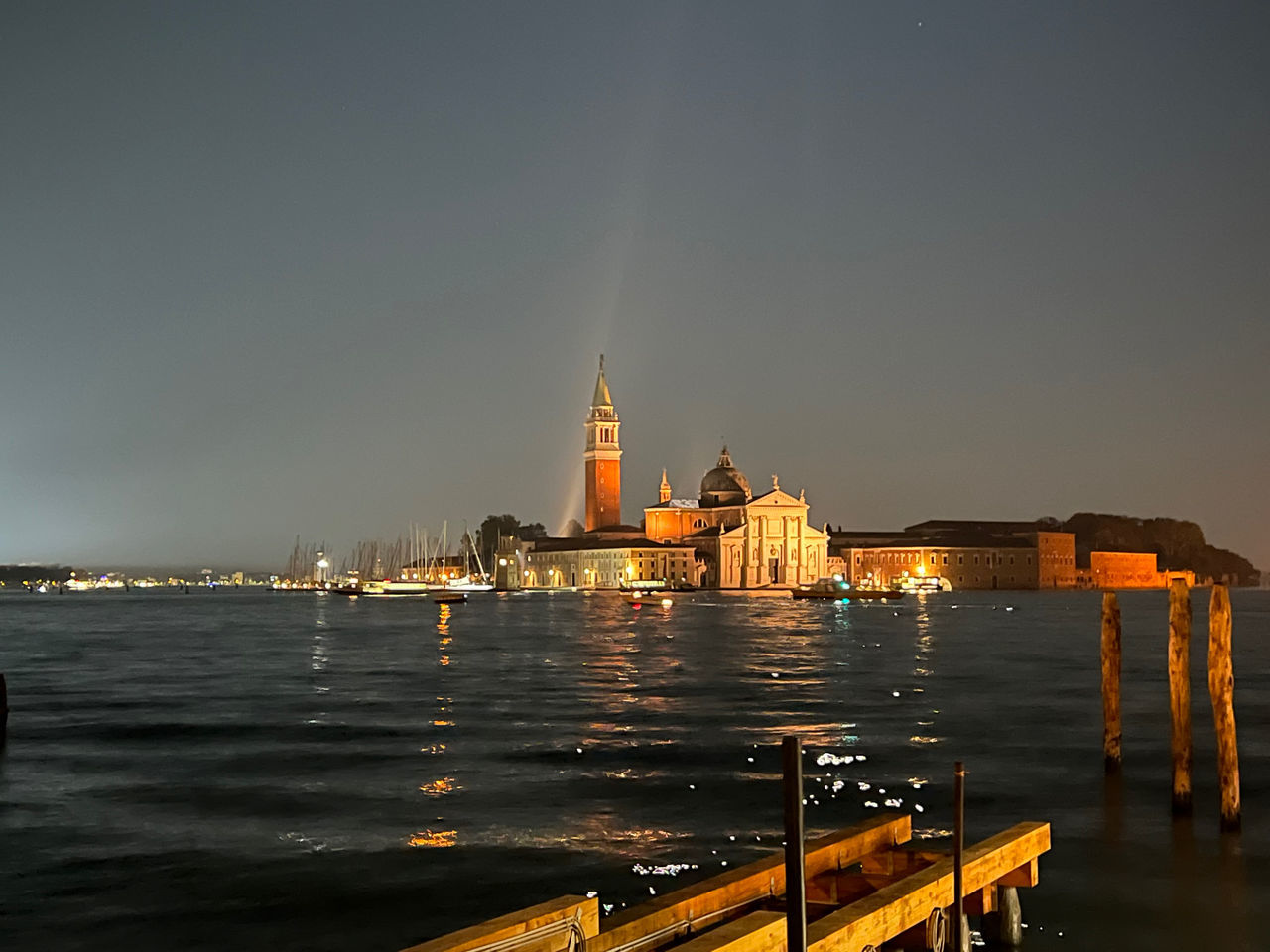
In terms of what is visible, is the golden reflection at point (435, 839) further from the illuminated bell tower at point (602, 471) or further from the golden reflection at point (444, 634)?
the illuminated bell tower at point (602, 471)

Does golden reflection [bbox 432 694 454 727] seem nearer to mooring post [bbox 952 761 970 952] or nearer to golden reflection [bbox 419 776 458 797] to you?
golden reflection [bbox 419 776 458 797]

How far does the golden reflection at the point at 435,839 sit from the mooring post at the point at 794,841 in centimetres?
749

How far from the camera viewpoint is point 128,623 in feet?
250

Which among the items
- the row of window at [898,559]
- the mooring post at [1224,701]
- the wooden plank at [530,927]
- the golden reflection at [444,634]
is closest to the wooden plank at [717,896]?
the wooden plank at [530,927]

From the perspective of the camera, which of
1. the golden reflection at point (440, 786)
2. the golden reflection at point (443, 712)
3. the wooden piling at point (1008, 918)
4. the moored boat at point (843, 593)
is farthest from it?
the moored boat at point (843, 593)

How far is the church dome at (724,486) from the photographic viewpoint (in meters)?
152

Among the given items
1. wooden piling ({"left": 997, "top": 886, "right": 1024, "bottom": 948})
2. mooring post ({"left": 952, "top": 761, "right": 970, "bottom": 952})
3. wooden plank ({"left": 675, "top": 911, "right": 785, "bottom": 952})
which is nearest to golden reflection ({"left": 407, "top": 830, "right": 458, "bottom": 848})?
wooden piling ({"left": 997, "top": 886, "right": 1024, "bottom": 948})

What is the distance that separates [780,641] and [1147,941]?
41.2 meters

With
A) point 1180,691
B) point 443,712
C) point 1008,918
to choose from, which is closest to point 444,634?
point 443,712

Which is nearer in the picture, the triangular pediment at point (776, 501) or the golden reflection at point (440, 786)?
the golden reflection at point (440, 786)

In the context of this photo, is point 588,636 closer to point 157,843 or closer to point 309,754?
point 309,754

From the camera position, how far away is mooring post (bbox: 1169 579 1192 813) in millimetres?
13906

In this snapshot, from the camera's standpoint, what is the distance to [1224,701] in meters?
13.4

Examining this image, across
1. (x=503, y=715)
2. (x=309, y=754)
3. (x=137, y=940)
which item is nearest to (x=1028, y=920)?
(x=137, y=940)
